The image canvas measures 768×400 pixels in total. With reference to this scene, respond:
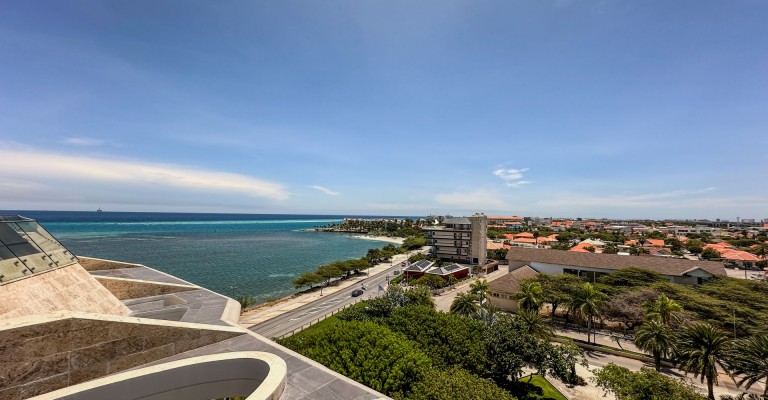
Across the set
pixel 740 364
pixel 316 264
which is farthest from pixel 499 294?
pixel 316 264

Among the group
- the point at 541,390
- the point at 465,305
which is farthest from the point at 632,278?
the point at 541,390

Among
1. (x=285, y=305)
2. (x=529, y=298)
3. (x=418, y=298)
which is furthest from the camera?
(x=285, y=305)

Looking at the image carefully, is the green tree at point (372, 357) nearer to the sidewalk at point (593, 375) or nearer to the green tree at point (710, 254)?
the sidewalk at point (593, 375)

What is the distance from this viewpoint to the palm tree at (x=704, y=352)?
80.9 feet

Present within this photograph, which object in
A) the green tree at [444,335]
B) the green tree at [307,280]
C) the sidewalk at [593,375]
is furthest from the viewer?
the green tree at [307,280]

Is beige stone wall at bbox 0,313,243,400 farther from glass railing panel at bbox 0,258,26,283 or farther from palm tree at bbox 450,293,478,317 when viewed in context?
palm tree at bbox 450,293,478,317

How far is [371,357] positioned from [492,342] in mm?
12553

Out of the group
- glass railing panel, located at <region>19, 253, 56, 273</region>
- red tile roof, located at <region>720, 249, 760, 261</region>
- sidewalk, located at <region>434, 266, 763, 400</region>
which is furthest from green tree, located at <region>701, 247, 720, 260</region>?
glass railing panel, located at <region>19, 253, 56, 273</region>

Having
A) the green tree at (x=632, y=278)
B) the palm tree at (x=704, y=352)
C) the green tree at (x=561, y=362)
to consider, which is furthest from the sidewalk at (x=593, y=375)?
the green tree at (x=632, y=278)

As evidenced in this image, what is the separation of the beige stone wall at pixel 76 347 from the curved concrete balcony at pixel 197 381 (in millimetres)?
1616

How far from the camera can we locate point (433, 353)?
23.7m

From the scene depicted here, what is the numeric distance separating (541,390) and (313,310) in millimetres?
35873

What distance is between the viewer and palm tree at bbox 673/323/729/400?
24.7 m

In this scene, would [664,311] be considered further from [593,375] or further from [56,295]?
[56,295]
